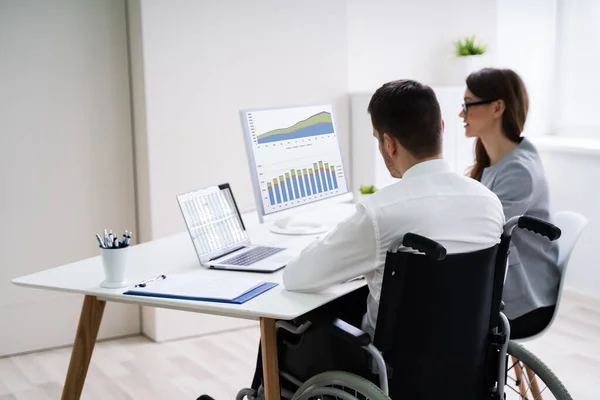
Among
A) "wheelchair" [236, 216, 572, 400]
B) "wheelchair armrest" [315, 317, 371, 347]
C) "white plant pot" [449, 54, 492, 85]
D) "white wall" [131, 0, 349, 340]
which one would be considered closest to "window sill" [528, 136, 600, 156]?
"white plant pot" [449, 54, 492, 85]

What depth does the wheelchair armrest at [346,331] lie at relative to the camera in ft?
6.22

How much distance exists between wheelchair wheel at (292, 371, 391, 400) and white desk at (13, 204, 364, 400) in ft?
0.37

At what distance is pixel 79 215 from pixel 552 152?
264 cm

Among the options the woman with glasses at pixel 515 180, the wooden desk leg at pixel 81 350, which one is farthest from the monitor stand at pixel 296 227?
the wooden desk leg at pixel 81 350

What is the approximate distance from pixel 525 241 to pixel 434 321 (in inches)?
33.7

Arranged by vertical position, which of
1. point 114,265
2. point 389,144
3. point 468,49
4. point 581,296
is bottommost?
point 581,296

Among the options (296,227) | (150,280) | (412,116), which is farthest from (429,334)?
(296,227)

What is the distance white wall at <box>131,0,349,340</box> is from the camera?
382 centimetres

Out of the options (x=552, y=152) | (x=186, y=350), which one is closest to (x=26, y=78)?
(x=186, y=350)

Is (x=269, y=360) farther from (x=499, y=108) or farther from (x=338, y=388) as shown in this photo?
(x=499, y=108)

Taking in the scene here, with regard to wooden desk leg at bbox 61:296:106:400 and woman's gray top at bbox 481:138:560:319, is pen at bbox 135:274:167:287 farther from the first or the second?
woman's gray top at bbox 481:138:560:319

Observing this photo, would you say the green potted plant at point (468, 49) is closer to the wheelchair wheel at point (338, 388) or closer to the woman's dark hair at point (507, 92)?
the woman's dark hair at point (507, 92)

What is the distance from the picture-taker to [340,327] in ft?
6.47

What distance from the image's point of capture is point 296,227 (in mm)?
3062
